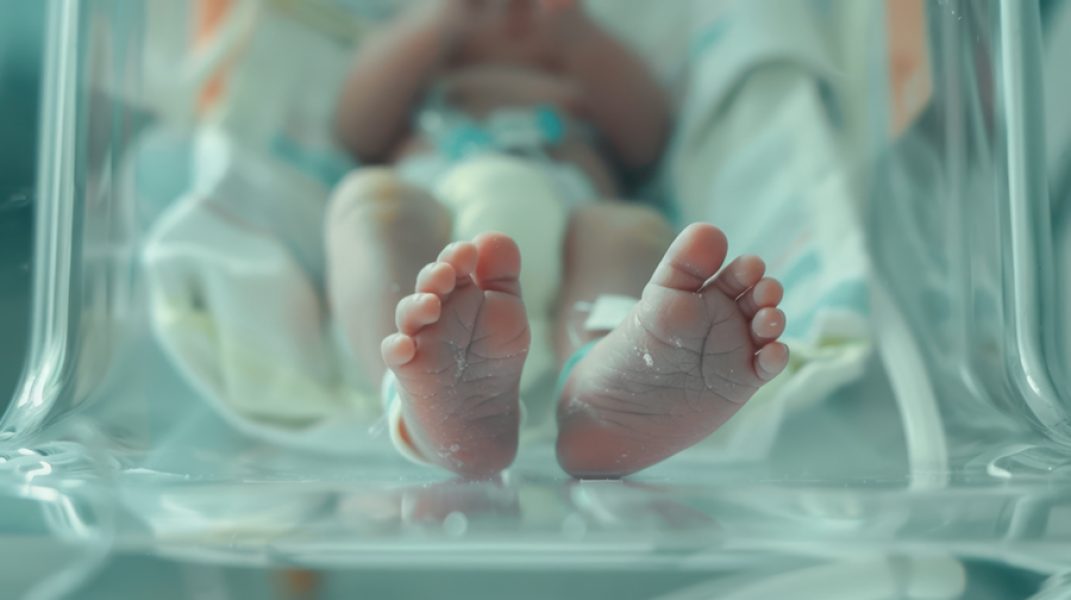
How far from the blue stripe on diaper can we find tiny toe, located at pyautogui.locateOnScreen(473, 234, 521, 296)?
0.26 meters

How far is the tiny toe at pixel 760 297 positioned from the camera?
49 cm

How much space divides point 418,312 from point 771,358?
6.6 inches

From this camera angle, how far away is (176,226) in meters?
0.82

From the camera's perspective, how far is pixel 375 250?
2.08ft

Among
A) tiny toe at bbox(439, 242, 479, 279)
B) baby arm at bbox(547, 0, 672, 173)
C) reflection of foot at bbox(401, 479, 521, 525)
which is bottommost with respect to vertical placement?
reflection of foot at bbox(401, 479, 521, 525)

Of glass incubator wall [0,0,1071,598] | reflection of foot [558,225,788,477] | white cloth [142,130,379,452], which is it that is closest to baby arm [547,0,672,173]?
glass incubator wall [0,0,1071,598]

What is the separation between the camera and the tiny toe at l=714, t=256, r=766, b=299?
1.60ft

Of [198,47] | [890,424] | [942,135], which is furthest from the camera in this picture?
[198,47]

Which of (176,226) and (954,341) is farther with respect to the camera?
(176,226)

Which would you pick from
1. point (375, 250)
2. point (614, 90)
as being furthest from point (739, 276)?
point (614, 90)

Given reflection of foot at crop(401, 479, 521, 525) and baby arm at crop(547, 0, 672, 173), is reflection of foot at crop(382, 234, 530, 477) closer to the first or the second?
reflection of foot at crop(401, 479, 521, 525)

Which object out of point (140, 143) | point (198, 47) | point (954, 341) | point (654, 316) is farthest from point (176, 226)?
point (954, 341)

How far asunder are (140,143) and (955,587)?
2.32 feet

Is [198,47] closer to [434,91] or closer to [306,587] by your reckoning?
[434,91]
